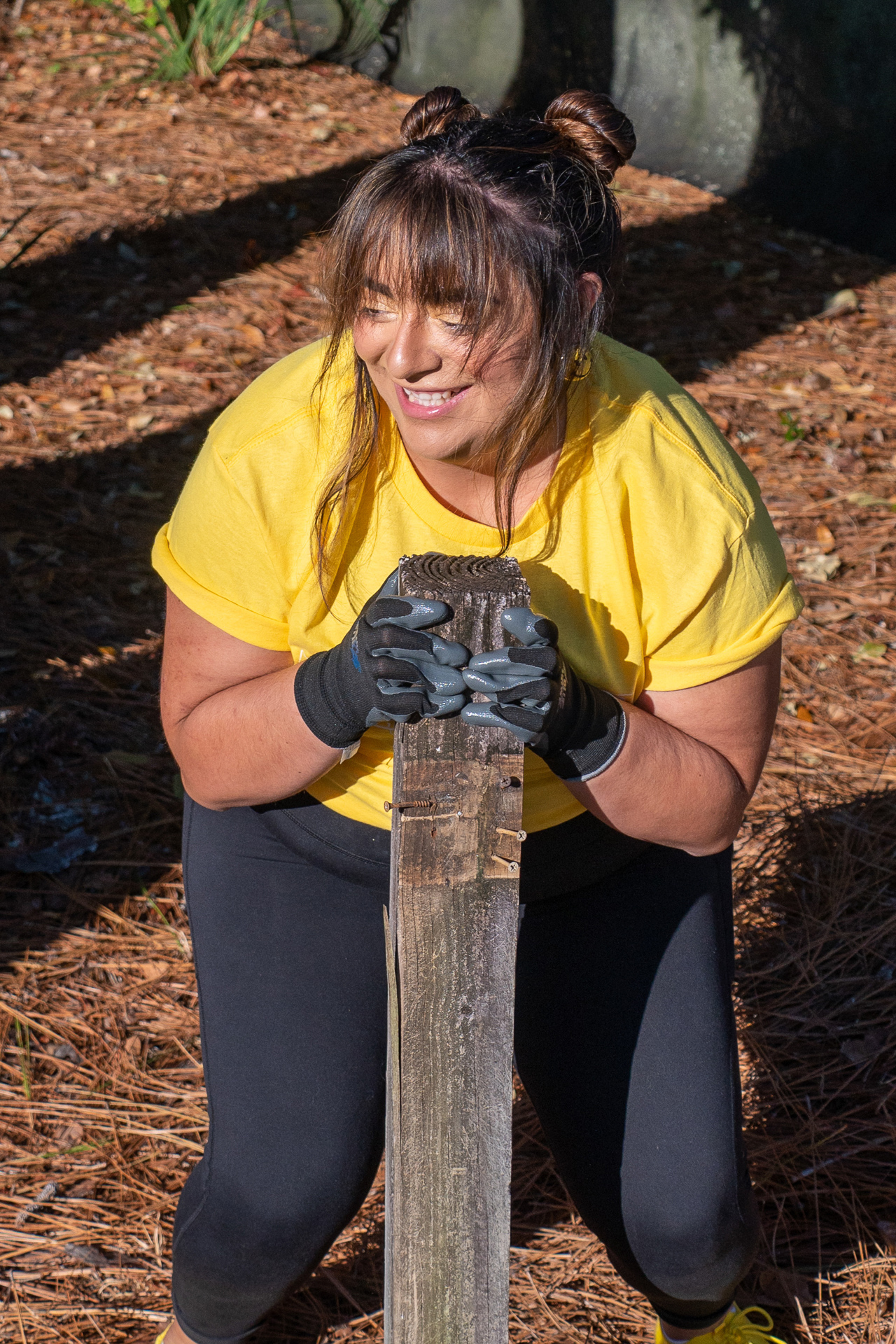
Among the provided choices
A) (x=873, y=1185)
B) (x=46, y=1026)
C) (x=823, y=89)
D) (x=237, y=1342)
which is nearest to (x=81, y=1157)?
(x=46, y=1026)

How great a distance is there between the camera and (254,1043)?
5.48 ft

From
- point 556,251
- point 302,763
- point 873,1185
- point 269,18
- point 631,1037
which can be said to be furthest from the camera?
point 269,18

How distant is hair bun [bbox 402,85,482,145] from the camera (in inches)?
60.4

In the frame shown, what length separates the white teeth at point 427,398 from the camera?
1429 mm

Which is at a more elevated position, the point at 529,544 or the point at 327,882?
the point at 529,544

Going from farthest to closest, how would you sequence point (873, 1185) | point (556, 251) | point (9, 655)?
point (9, 655) < point (873, 1185) < point (556, 251)

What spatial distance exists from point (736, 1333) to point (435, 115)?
1.83m

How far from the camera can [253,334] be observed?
4.88 meters

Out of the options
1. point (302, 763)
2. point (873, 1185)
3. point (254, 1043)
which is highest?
point (302, 763)

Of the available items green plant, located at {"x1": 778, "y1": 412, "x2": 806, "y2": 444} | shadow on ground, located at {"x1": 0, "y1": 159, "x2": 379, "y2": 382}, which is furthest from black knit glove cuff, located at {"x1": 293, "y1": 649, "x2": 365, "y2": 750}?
shadow on ground, located at {"x1": 0, "y1": 159, "x2": 379, "y2": 382}

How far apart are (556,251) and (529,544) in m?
0.38

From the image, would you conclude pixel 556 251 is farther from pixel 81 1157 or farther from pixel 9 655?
pixel 9 655

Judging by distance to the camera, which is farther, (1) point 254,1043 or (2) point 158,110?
→ (2) point 158,110

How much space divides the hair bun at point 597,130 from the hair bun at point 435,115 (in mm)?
126
